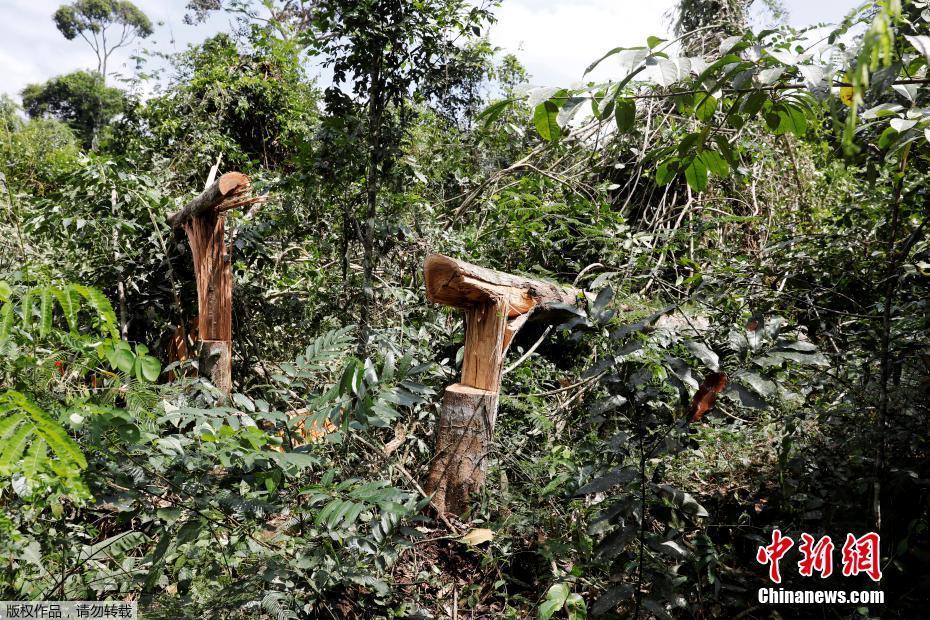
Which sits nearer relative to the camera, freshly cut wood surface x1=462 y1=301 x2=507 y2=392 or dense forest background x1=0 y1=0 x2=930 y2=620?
dense forest background x1=0 y1=0 x2=930 y2=620

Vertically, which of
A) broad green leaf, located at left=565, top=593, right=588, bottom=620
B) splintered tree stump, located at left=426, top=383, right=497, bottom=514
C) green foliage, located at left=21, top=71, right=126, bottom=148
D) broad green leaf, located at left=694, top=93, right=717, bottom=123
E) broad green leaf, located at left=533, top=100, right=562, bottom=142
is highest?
green foliage, located at left=21, top=71, right=126, bottom=148

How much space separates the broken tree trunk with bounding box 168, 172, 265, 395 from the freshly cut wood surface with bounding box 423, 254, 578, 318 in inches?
52.9

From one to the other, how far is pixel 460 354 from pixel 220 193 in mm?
1542

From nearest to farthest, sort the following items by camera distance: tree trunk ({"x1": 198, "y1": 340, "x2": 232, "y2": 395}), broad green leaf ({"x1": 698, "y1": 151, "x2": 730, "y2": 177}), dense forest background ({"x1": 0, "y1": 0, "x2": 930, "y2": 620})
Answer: dense forest background ({"x1": 0, "y1": 0, "x2": 930, "y2": 620}) → broad green leaf ({"x1": 698, "y1": 151, "x2": 730, "y2": 177}) → tree trunk ({"x1": 198, "y1": 340, "x2": 232, "y2": 395})

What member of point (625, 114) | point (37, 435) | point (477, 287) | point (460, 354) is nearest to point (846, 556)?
point (625, 114)

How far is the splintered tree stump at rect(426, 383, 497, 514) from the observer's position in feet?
9.34

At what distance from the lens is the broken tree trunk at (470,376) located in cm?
284

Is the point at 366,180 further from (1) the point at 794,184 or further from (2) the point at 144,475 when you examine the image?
(1) the point at 794,184

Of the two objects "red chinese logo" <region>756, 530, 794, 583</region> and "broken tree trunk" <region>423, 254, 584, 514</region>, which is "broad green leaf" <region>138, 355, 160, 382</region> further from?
"red chinese logo" <region>756, 530, 794, 583</region>

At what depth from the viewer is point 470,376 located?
3.05m

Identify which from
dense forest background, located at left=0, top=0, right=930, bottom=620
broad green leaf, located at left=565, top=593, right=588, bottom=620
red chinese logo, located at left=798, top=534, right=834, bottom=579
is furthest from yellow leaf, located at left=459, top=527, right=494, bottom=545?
red chinese logo, located at left=798, top=534, right=834, bottom=579

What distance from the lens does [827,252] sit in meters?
3.21

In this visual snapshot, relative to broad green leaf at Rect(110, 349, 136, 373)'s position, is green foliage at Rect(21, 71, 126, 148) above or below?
above

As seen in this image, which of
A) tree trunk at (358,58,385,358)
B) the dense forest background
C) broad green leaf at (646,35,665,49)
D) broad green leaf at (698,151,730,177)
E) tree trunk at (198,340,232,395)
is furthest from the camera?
tree trunk at (198,340,232,395)
